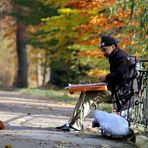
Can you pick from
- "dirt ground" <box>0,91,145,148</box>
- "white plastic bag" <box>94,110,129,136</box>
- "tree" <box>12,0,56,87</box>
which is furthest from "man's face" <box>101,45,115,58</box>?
"tree" <box>12,0,56,87</box>

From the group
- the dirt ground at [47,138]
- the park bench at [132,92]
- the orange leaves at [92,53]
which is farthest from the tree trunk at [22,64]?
the park bench at [132,92]

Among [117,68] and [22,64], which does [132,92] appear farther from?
[22,64]

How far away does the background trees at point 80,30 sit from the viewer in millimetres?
16125

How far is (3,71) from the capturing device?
75250mm

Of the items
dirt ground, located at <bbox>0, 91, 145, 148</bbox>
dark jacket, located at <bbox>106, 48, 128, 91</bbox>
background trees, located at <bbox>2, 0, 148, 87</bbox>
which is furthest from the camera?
background trees, located at <bbox>2, 0, 148, 87</bbox>

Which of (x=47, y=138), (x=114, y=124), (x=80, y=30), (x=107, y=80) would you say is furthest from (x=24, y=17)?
(x=47, y=138)

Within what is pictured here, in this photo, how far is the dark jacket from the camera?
10422mm

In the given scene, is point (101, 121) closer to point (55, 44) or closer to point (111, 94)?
point (111, 94)

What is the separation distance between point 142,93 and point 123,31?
33.3 feet

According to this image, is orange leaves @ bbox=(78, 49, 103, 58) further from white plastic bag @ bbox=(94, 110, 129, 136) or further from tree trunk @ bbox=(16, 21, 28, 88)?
tree trunk @ bbox=(16, 21, 28, 88)

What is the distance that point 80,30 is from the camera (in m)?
26.9

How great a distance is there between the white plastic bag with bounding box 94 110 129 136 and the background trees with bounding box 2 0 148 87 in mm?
3755

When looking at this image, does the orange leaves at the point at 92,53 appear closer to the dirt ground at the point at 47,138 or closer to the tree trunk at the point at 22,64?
the dirt ground at the point at 47,138

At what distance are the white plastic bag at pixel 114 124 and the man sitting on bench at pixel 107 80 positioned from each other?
2.57ft
